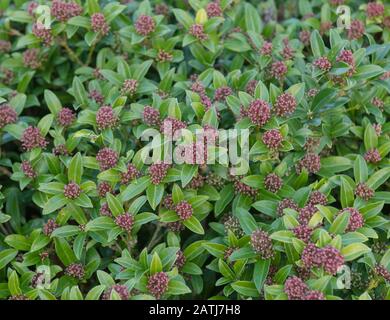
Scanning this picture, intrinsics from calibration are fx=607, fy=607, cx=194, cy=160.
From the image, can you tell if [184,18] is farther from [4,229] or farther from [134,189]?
[4,229]

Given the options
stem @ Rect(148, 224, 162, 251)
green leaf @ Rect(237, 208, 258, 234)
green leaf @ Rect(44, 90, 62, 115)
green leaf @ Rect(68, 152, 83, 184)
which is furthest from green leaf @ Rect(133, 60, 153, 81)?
green leaf @ Rect(237, 208, 258, 234)

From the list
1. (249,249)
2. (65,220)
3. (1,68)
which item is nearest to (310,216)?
(249,249)

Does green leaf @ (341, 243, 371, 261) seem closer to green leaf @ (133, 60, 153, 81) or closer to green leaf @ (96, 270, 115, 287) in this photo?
green leaf @ (96, 270, 115, 287)

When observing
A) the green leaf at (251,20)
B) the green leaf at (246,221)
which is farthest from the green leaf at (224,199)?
the green leaf at (251,20)

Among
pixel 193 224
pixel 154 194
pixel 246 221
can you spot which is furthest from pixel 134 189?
pixel 246 221

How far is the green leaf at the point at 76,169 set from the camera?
3168 millimetres

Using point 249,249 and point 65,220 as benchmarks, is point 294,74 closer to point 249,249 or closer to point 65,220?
point 249,249

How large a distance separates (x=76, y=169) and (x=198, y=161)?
661mm

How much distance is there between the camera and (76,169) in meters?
3.17

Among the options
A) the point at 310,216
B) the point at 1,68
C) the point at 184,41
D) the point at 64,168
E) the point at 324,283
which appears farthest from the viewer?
the point at 1,68

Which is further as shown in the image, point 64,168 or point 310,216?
point 64,168

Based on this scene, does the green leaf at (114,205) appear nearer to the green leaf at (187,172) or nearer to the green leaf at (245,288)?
the green leaf at (187,172)

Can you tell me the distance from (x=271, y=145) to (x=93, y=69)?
1.41 meters

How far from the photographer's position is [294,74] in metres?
3.59
